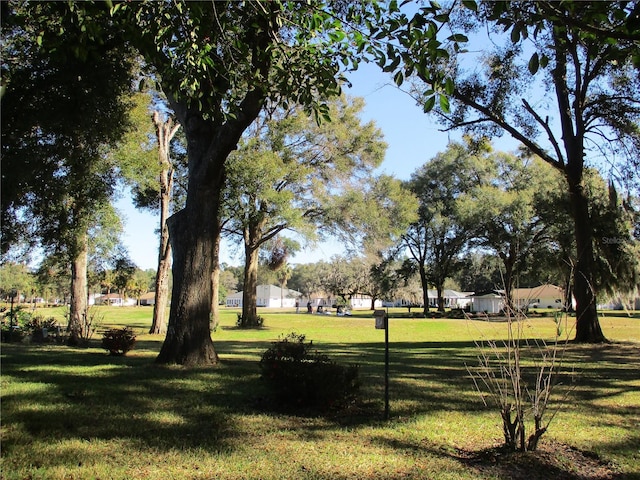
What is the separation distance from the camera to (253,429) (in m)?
5.19

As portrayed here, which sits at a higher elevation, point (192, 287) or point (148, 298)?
point (192, 287)

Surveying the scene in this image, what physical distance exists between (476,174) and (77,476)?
44027 mm

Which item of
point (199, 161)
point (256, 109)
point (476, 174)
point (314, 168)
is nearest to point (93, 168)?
point (199, 161)

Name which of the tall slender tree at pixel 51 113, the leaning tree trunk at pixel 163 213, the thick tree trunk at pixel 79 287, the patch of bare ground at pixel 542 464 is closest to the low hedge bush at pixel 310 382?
the patch of bare ground at pixel 542 464

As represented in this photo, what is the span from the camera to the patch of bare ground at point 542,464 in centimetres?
398

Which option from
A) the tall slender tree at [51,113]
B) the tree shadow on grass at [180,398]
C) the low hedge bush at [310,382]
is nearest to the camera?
the tree shadow on grass at [180,398]

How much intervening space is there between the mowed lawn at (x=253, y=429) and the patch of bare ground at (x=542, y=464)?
2 centimetres

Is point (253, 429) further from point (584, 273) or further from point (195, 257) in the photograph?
point (584, 273)

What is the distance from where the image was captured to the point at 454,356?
12.9 m

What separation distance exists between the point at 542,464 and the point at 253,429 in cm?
280

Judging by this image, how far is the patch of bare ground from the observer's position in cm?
398

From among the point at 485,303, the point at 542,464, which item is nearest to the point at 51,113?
the point at 542,464

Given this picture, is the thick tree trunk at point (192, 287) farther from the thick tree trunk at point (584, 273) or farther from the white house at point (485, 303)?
the white house at point (485, 303)

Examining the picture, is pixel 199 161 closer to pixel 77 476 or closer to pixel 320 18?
pixel 320 18
